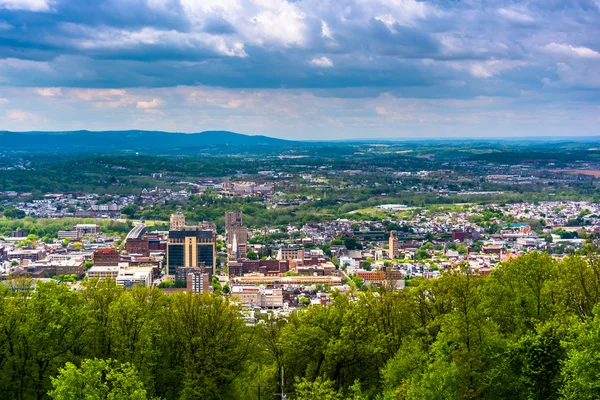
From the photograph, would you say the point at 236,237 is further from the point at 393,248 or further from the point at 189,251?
the point at 393,248

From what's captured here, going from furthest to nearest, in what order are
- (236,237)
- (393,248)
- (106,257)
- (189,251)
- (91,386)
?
1. (236,237)
2. (393,248)
3. (106,257)
4. (189,251)
5. (91,386)

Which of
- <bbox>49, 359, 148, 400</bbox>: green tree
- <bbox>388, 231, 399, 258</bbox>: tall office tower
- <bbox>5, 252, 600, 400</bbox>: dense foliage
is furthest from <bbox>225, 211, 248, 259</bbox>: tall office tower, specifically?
<bbox>49, 359, 148, 400</bbox>: green tree

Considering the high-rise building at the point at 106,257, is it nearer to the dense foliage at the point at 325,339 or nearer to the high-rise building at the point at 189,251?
the high-rise building at the point at 189,251

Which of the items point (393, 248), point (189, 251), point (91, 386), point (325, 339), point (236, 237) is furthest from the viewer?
point (236, 237)

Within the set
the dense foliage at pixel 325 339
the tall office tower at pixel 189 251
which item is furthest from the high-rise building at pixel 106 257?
the dense foliage at pixel 325 339

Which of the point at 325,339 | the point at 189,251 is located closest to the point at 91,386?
the point at 325,339

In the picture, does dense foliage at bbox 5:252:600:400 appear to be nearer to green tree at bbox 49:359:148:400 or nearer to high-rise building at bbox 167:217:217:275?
green tree at bbox 49:359:148:400
